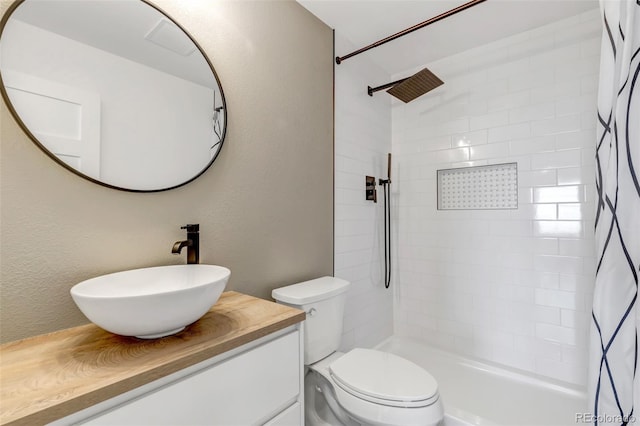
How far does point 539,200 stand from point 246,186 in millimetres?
1864

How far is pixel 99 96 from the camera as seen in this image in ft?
3.36

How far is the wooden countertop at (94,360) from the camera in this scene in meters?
0.57

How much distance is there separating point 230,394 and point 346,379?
65 centimetres

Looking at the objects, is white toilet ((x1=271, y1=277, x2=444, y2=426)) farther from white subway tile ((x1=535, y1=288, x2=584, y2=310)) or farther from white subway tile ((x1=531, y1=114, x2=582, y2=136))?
white subway tile ((x1=531, y1=114, x2=582, y2=136))

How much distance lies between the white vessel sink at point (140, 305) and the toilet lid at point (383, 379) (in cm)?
78

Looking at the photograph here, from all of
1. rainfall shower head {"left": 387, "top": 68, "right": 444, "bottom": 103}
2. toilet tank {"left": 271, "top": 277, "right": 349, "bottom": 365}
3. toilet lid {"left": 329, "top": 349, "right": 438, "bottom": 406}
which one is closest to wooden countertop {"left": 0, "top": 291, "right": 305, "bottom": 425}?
toilet tank {"left": 271, "top": 277, "right": 349, "bottom": 365}

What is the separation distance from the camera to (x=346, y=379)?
1312mm

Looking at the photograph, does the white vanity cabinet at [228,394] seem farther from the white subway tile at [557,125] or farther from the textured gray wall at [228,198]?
the white subway tile at [557,125]

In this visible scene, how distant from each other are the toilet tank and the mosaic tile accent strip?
49.4 inches

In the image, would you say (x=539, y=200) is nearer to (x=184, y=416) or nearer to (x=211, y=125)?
(x=211, y=125)

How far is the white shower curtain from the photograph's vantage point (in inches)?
38.2

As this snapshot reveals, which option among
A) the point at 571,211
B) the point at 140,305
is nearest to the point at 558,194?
the point at 571,211

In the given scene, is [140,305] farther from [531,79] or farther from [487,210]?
[531,79]

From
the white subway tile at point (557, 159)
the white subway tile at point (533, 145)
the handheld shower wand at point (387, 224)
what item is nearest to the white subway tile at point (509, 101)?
the white subway tile at point (533, 145)
